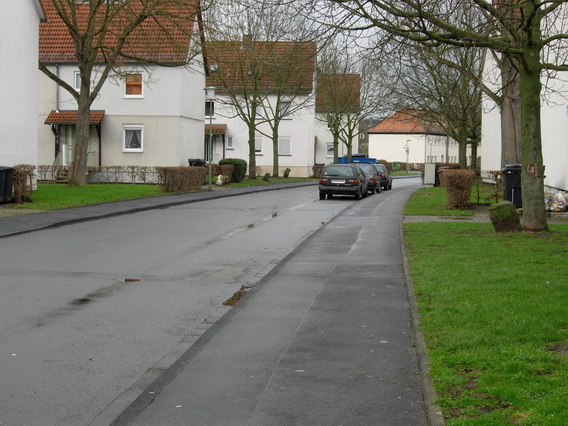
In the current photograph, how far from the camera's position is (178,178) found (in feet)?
114

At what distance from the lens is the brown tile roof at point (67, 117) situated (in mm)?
46094

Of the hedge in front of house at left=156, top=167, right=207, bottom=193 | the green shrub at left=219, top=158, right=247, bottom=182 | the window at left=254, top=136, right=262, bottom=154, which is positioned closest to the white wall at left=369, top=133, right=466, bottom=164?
the window at left=254, top=136, right=262, bottom=154

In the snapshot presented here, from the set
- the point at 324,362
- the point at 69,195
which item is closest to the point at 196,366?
the point at 324,362

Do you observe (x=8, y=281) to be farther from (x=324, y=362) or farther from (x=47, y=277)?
(x=324, y=362)

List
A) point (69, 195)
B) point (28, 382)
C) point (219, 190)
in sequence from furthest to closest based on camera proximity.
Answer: point (219, 190) < point (69, 195) < point (28, 382)

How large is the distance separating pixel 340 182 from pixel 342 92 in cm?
3072

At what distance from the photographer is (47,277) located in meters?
11.7

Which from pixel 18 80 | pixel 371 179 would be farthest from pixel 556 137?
pixel 18 80

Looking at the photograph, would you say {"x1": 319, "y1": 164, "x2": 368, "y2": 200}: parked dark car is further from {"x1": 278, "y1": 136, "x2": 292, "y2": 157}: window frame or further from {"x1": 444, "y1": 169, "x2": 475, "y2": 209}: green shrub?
{"x1": 278, "y1": 136, "x2": 292, "y2": 157}: window frame

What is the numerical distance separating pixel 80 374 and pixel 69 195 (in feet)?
77.9

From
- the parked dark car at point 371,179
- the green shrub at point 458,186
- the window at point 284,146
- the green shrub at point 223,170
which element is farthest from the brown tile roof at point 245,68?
the green shrub at point 458,186

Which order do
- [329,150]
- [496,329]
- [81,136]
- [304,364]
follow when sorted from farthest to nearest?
[329,150] < [81,136] < [496,329] < [304,364]

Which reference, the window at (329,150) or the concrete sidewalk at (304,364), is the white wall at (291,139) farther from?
the concrete sidewalk at (304,364)

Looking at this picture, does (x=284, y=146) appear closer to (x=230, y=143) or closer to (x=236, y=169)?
(x=230, y=143)
